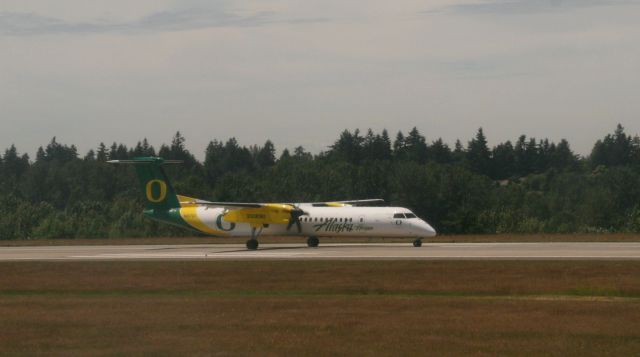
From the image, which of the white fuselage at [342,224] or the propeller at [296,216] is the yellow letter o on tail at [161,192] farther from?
the propeller at [296,216]

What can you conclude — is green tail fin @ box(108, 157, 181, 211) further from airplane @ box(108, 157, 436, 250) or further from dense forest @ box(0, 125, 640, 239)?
dense forest @ box(0, 125, 640, 239)

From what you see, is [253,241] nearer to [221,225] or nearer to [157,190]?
[221,225]

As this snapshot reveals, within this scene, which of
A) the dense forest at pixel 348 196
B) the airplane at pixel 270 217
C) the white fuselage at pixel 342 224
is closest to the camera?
the white fuselage at pixel 342 224

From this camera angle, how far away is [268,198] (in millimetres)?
105125

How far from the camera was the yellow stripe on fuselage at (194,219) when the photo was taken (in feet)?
192

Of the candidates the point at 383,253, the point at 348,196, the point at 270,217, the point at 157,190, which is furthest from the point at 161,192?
the point at 348,196
